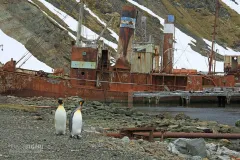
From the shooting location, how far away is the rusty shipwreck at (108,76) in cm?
3919

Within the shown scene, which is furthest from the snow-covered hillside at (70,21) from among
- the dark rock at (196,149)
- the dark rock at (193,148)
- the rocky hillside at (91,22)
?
the dark rock at (196,149)

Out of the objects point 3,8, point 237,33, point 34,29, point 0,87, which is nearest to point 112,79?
point 0,87

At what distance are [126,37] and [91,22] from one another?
29464 millimetres

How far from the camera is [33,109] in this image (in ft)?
83.6

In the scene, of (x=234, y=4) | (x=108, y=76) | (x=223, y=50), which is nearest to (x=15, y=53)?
(x=108, y=76)

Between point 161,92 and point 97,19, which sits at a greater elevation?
point 97,19

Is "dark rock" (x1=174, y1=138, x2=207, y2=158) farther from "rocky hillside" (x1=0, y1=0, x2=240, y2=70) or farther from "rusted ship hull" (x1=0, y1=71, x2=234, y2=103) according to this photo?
"rocky hillside" (x1=0, y1=0, x2=240, y2=70)

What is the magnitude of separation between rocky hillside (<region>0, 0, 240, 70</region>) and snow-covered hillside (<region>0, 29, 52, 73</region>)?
673 millimetres

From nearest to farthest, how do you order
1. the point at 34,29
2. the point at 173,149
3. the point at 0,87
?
1. the point at 173,149
2. the point at 0,87
3. the point at 34,29

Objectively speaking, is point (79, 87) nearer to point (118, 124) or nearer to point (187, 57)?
point (118, 124)

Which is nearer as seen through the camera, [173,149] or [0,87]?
[173,149]

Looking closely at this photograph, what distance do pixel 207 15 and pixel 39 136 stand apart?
10298cm

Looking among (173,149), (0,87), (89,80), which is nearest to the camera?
(173,149)

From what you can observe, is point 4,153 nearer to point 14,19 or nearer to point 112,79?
point 112,79
